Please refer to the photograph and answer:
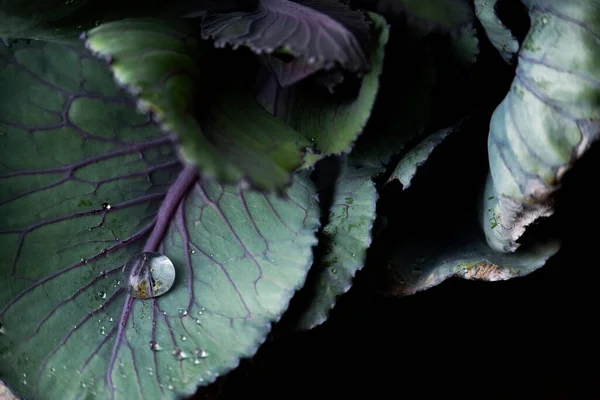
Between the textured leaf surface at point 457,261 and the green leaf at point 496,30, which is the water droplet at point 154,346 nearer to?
the textured leaf surface at point 457,261

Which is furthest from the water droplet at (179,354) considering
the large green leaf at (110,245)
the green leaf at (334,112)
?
the green leaf at (334,112)

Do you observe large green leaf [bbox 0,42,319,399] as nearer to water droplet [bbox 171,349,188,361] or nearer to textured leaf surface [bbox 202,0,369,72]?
water droplet [bbox 171,349,188,361]

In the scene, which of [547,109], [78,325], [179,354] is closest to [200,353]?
[179,354]

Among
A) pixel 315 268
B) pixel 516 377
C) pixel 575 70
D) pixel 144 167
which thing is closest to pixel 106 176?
pixel 144 167

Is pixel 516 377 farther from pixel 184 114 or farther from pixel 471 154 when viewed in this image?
pixel 184 114

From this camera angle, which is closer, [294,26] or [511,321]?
[294,26]

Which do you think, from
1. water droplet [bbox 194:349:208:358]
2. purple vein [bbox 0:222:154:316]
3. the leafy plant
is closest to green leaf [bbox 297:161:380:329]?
the leafy plant
